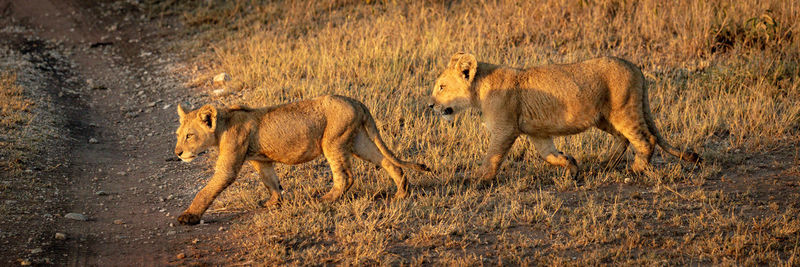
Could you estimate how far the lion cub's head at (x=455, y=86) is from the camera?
7824mm

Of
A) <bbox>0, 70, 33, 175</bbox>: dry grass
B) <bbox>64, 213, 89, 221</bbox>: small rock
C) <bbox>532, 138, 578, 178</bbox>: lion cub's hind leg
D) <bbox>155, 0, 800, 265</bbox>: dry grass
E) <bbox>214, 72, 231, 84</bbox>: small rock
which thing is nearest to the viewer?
<bbox>155, 0, 800, 265</bbox>: dry grass

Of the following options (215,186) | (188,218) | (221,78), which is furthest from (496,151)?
(221,78)

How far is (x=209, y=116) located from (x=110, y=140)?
3982 millimetres

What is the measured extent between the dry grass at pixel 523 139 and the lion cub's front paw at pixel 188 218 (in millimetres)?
432

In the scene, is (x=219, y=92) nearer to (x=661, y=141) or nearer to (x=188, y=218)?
(x=188, y=218)

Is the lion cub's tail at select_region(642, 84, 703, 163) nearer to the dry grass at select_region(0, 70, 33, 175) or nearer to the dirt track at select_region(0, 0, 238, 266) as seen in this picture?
the dirt track at select_region(0, 0, 238, 266)

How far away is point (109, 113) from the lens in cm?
1173

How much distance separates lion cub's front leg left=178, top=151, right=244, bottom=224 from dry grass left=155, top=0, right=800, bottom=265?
395 mm

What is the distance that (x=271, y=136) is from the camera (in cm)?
721

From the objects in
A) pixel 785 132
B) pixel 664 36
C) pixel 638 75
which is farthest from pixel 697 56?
pixel 638 75

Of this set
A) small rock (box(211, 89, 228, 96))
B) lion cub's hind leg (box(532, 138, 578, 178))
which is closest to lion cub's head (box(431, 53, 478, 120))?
lion cub's hind leg (box(532, 138, 578, 178))

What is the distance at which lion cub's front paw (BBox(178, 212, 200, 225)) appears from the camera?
707cm

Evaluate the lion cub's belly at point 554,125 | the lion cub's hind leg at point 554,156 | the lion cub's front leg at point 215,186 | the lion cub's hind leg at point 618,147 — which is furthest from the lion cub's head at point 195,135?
the lion cub's hind leg at point 618,147

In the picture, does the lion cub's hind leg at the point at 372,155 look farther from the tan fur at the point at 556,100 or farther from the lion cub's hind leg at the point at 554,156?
the lion cub's hind leg at the point at 554,156
